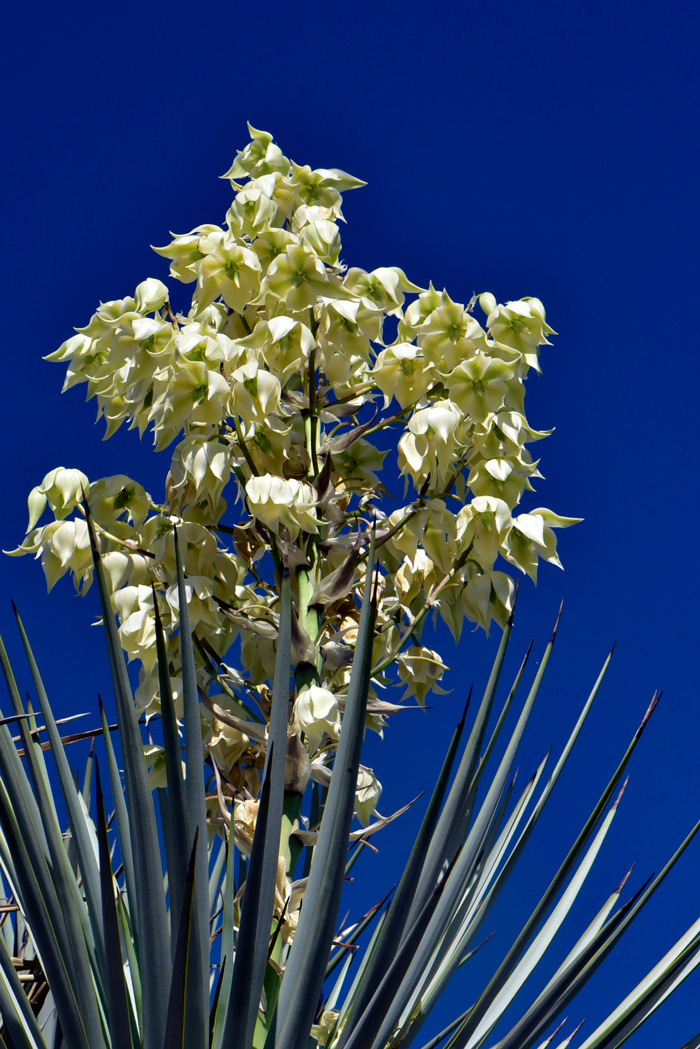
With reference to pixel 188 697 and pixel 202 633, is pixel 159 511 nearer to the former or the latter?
pixel 202 633

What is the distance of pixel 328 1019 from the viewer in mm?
1233

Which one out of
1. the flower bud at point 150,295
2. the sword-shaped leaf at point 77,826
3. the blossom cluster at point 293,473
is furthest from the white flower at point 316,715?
the flower bud at point 150,295

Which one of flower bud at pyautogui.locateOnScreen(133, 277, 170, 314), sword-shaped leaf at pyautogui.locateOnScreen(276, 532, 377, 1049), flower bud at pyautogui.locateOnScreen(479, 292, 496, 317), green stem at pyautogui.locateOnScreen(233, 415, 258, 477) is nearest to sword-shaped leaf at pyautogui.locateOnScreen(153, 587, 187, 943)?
sword-shaped leaf at pyautogui.locateOnScreen(276, 532, 377, 1049)

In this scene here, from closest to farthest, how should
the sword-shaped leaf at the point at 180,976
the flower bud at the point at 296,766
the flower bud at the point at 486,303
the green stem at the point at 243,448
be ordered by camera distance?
the sword-shaped leaf at the point at 180,976 → the flower bud at the point at 296,766 → the green stem at the point at 243,448 → the flower bud at the point at 486,303

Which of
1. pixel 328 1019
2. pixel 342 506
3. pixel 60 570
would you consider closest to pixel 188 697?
pixel 60 570

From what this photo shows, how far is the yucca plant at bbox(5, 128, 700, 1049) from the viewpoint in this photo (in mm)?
882

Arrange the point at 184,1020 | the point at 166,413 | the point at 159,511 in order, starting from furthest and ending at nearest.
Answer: the point at 159,511 → the point at 166,413 → the point at 184,1020

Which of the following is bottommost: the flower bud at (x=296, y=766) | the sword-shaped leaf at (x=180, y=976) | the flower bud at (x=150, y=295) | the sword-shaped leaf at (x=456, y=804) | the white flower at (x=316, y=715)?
the sword-shaped leaf at (x=180, y=976)

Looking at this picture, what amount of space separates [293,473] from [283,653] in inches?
17.7

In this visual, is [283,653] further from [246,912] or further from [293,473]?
[293,473]

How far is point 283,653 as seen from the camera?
0.93m

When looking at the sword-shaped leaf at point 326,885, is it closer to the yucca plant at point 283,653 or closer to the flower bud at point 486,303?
the yucca plant at point 283,653

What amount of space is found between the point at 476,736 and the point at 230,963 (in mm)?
385

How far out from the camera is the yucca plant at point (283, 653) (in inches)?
34.7
